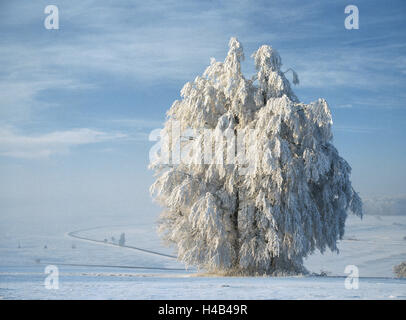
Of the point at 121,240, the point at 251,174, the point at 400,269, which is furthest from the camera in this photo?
the point at 121,240

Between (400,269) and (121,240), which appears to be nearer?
(400,269)

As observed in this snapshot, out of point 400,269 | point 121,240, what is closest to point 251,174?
Result: point 400,269

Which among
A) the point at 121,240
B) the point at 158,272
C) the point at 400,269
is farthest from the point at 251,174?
the point at 121,240

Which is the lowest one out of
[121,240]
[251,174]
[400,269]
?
[121,240]

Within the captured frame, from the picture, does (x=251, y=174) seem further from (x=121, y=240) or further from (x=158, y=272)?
(x=121, y=240)

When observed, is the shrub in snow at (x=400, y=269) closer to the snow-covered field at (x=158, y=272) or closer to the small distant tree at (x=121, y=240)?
the snow-covered field at (x=158, y=272)

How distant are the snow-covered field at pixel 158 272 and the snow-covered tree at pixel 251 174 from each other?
4.72 feet

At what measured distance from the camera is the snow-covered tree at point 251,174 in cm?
1456

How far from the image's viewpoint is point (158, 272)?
19594 mm

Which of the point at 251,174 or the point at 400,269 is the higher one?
the point at 251,174

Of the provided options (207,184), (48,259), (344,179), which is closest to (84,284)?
(207,184)

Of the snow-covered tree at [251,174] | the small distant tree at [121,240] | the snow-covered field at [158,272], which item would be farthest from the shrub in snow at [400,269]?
the small distant tree at [121,240]

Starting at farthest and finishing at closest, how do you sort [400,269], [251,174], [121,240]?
[121,240] → [400,269] → [251,174]

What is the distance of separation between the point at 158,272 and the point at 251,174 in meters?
7.40
